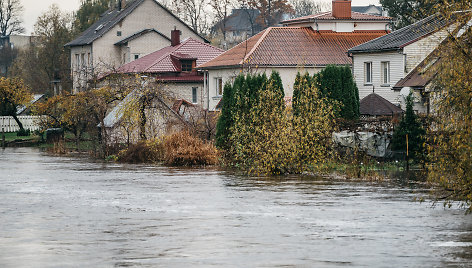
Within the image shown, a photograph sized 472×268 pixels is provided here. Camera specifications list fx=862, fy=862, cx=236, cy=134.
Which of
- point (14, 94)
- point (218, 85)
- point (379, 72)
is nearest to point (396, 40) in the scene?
point (379, 72)

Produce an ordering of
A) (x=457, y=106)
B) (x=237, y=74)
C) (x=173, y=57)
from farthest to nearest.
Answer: (x=173, y=57) < (x=237, y=74) < (x=457, y=106)

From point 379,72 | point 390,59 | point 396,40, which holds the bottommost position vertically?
point 379,72

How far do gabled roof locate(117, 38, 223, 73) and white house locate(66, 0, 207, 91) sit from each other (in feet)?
23.0

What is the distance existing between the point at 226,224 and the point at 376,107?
24281 mm

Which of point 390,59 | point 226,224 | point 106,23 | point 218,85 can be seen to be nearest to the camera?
point 226,224

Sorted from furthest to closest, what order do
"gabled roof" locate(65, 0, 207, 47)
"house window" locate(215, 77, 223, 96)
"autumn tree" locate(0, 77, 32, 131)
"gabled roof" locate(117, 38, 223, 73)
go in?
"gabled roof" locate(65, 0, 207, 47) < "autumn tree" locate(0, 77, 32, 131) < "gabled roof" locate(117, 38, 223, 73) < "house window" locate(215, 77, 223, 96)

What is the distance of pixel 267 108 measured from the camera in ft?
101

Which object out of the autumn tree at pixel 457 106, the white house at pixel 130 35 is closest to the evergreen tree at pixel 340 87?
the autumn tree at pixel 457 106

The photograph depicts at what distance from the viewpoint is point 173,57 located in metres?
65.4

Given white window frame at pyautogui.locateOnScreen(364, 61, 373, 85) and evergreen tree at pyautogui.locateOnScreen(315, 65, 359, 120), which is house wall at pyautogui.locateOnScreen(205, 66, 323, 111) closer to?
white window frame at pyautogui.locateOnScreen(364, 61, 373, 85)

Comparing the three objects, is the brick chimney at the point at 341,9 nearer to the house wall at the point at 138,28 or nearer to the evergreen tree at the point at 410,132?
the house wall at the point at 138,28

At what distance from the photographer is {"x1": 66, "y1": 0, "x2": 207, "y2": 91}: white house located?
254 feet

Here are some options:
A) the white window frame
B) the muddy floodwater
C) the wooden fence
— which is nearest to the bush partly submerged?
the muddy floodwater

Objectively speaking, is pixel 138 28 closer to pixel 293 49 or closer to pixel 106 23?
pixel 106 23
